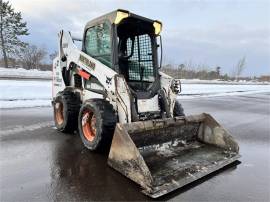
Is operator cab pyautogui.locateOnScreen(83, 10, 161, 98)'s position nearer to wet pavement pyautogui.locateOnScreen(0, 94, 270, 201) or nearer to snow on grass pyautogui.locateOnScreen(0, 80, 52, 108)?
wet pavement pyautogui.locateOnScreen(0, 94, 270, 201)

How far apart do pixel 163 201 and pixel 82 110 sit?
2.72 m

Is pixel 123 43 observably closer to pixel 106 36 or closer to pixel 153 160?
pixel 106 36

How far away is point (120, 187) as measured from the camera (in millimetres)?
3938

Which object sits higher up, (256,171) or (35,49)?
(35,49)

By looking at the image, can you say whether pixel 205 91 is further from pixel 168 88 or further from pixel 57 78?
pixel 168 88

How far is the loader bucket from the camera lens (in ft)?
12.9

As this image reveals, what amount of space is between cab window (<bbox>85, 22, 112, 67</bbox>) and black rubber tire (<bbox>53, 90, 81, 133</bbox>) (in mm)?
1129

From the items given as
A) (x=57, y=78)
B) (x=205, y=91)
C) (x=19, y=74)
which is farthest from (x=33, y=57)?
(x=57, y=78)

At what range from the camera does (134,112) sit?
205 inches

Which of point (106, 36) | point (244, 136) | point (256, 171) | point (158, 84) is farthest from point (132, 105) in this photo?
point (244, 136)

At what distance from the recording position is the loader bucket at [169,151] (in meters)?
3.95

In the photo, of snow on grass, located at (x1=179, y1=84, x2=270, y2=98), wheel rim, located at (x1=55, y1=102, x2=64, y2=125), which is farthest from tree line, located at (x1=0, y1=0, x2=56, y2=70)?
wheel rim, located at (x1=55, y1=102, x2=64, y2=125)

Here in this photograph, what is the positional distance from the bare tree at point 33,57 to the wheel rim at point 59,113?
4019 centimetres

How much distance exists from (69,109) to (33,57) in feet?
145
